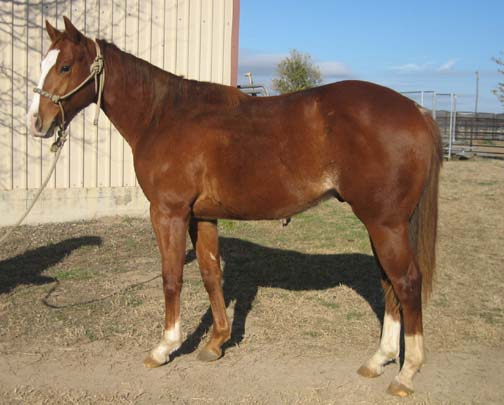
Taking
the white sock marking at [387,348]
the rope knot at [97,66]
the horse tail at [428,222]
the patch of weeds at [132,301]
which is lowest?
the patch of weeds at [132,301]

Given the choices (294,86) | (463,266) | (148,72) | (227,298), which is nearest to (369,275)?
(463,266)

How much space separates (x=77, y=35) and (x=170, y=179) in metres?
1.12

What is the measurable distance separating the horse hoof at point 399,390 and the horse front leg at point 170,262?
142 cm

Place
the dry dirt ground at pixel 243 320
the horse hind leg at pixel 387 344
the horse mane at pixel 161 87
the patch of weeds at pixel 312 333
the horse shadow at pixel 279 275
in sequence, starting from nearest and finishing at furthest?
the dry dirt ground at pixel 243 320
the horse hind leg at pixel 387 344
the horse mane at pixel 161 87
the patch of weeds at pixel 312 333
the horse shadow at pixel 279 275

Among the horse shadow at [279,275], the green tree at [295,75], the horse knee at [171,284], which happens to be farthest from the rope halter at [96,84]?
the green tree at [295,75]

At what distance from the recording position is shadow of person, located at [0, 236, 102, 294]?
5352mm

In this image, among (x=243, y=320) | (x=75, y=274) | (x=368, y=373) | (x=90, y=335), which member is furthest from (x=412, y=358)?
(x=75, y=274)

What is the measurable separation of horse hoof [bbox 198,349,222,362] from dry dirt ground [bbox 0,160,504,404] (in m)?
0.04

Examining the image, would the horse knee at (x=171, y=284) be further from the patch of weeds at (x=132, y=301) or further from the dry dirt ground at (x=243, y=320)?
the patch of weeds at (x=132, y=301)

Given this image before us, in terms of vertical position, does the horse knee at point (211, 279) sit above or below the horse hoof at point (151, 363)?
above

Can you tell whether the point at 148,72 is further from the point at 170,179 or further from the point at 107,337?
the point at 107,337

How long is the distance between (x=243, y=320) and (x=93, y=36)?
5.68 meters

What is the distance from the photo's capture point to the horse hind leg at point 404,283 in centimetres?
314

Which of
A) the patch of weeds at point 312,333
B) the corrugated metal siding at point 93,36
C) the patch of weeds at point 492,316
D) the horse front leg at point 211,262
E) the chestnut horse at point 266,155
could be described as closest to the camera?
the chestnut horse at point 266,155
